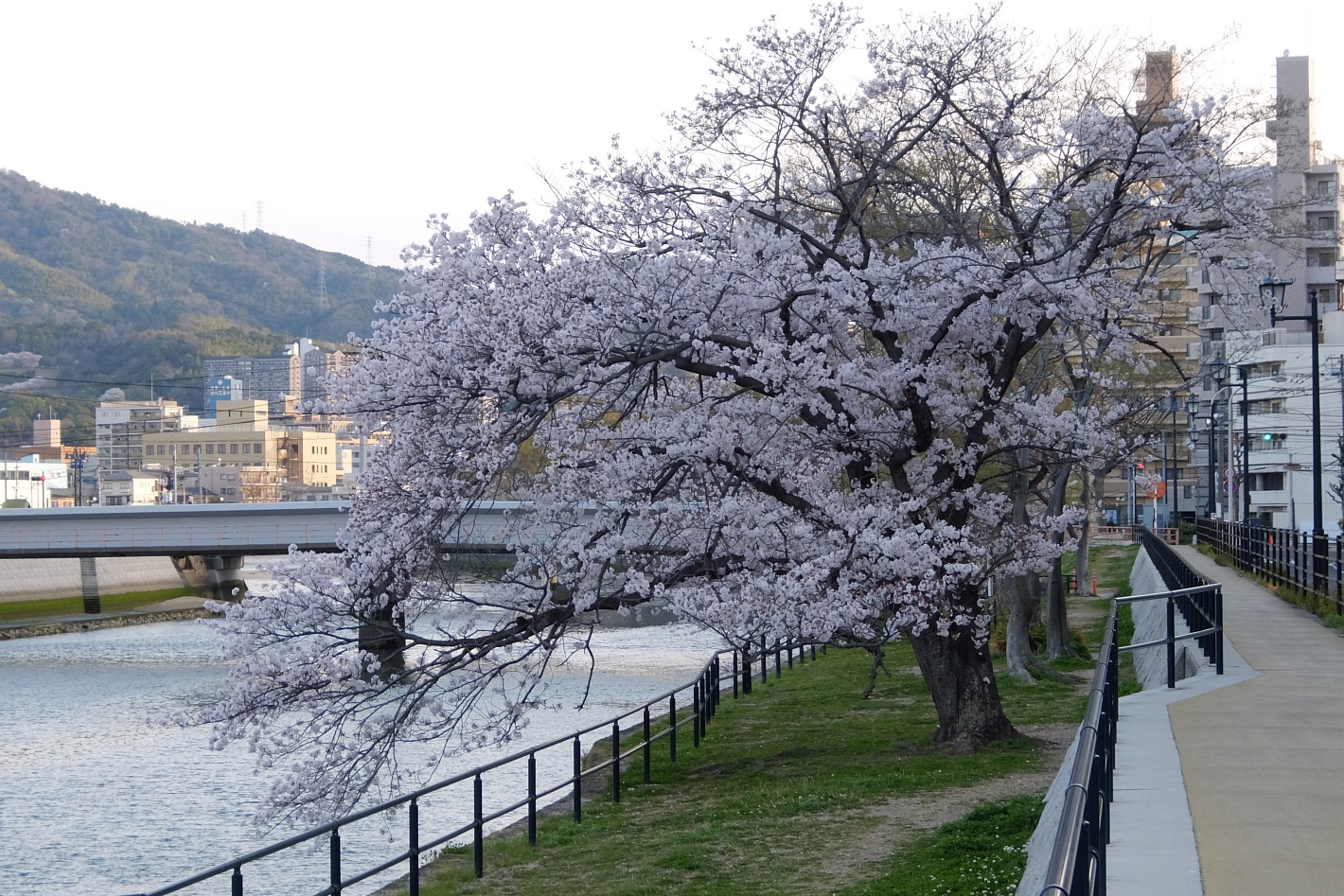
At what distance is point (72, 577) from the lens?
7638 cm

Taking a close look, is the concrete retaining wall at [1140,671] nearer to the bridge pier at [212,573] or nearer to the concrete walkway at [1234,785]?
the concrete walkway at [1234,785]

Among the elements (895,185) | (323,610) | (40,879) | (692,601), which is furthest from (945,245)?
(40,879)

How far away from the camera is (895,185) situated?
16375 mm

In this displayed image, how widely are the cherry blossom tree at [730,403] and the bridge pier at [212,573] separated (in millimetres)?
72373

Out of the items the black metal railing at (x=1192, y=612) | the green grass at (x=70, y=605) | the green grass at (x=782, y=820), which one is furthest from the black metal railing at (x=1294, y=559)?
the green grass at (x=70, y=605)

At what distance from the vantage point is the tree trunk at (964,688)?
16.6 m

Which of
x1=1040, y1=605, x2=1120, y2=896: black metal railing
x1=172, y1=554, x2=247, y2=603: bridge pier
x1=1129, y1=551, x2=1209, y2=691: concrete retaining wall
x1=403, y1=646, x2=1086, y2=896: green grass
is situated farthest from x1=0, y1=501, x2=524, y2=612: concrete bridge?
x1=1040, y1=605, x2=1120, y2=896: black metal railing

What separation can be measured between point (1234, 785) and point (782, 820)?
5.84 metres

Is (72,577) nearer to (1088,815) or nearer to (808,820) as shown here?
(808,820)

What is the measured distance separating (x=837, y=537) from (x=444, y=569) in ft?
14.1

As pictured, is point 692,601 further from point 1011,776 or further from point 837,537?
point 1011,776

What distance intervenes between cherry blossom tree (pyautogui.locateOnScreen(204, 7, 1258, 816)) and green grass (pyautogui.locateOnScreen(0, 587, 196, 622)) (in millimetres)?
58074

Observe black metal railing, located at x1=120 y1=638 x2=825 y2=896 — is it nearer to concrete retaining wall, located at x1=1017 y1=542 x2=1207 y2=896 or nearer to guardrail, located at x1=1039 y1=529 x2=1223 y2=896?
concrete retaining wall, located at x1=1017 y1=542 x2=1207 y2=896

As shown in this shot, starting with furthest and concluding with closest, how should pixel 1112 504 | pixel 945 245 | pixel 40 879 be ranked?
pixel 1112 504
pixel 40 879
pixel 945 245
